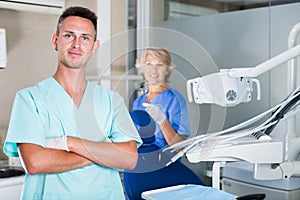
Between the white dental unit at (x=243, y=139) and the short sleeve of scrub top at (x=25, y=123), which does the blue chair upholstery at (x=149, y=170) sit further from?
the short sleeve of scrub top at (x=25, y=123)

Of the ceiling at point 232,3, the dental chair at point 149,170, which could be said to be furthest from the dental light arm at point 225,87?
Result: the ceiling at point 232,3

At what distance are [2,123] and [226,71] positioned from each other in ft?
4.90

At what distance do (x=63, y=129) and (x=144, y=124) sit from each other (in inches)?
15.6

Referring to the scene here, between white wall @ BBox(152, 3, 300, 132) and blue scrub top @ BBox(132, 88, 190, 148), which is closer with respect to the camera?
blue scrub top @ BBox(132, 88, 190, 148)

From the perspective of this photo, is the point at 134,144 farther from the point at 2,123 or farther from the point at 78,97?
the point at 2,123

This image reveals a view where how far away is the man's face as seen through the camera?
1565 millimetres

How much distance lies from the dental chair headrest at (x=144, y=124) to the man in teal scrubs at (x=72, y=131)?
0.47 feet

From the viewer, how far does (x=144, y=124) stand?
1821 millimetres

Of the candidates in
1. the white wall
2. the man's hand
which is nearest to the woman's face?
the white wall

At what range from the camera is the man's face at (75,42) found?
157 cm

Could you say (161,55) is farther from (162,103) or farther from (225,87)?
(225,87)

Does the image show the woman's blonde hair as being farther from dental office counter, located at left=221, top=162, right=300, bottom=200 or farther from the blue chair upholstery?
dental office counter, located at left=221, top=162, right=300, bottom=200

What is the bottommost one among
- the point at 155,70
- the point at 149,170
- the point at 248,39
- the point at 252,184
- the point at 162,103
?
the point at 252,184

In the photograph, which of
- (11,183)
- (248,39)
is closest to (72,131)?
(11,183)
